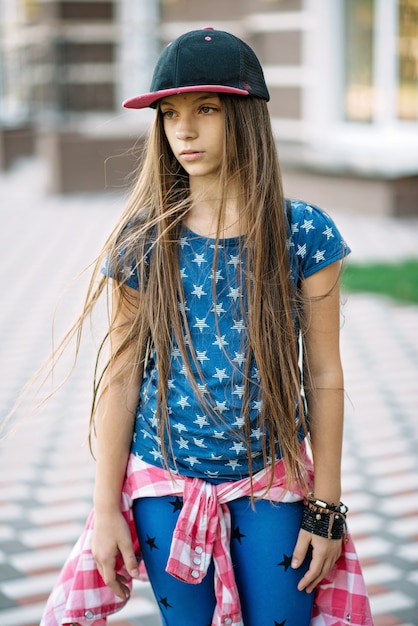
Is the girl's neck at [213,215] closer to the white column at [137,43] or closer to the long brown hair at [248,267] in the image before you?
the long brown hair at [248,267]

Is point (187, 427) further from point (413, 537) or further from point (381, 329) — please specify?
point (381, 329)

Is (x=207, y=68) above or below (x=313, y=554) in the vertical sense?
above

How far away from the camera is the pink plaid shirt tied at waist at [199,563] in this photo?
6.16ft

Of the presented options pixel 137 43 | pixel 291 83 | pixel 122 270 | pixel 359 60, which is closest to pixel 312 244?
pixel 122 270

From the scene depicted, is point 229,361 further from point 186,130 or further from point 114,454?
point 186,130

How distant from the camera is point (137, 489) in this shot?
6.46 feet

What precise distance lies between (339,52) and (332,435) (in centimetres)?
1076

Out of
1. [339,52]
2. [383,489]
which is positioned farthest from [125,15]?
[383,489]

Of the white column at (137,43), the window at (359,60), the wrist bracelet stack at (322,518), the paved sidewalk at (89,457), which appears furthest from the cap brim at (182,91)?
the white column at (137,43)

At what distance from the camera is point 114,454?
1.98 metres

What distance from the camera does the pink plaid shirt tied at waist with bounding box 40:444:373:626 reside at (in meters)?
1.88

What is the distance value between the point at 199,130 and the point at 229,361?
1.46ft

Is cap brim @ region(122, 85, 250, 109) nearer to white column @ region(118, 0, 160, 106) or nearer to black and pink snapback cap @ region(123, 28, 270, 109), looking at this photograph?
black and pink snapback cap @ region(123, 28, 270, 109)

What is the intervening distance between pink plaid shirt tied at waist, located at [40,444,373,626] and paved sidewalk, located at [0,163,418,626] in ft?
1.10
